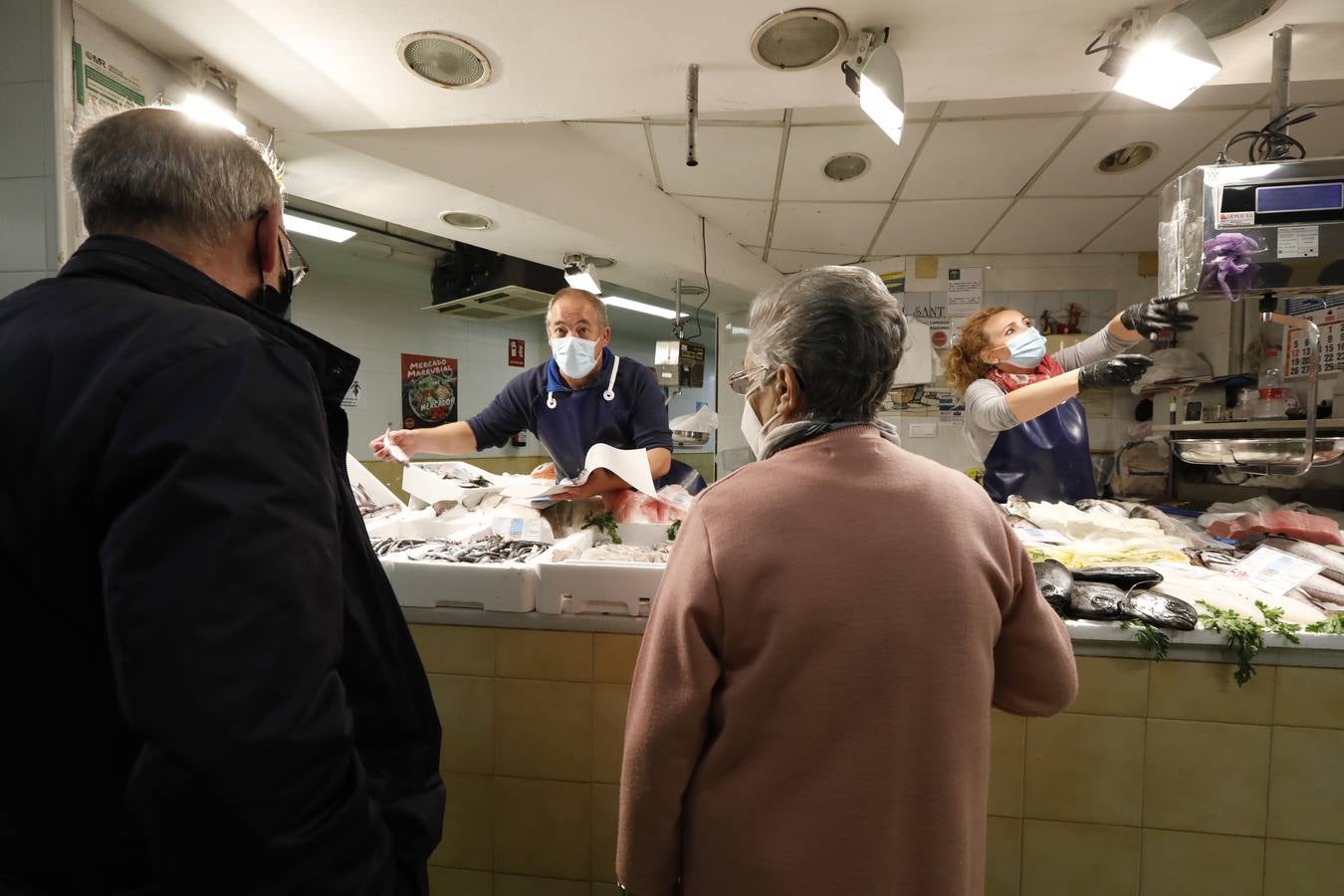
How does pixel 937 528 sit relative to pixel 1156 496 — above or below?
above

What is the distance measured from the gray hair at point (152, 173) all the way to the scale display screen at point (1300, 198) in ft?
8.35

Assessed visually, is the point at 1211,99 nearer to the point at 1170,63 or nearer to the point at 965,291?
the point at 1170,63

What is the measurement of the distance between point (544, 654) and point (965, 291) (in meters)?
4.85

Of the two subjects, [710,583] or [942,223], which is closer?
[710,583]

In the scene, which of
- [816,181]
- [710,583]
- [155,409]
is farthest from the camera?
[816,181]

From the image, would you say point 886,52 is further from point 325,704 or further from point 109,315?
point 325,704

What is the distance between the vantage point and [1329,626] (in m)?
1.39

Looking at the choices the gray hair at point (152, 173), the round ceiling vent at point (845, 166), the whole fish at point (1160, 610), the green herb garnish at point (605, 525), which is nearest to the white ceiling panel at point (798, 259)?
the round ceiling vent at point (845, 166)

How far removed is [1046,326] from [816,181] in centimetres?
258

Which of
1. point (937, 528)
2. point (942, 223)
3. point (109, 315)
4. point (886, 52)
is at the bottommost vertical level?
point (937, 528)

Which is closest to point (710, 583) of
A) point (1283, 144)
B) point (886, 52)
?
point (886, 52)

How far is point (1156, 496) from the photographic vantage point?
445 cm

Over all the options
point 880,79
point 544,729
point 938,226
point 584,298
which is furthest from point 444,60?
point 938,226

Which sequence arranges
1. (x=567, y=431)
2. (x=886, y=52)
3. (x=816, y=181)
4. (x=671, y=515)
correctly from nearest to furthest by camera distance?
(x=886, y=52) → (x=671, y=515) → (x=567, y=431) → (x=816, y=181)
